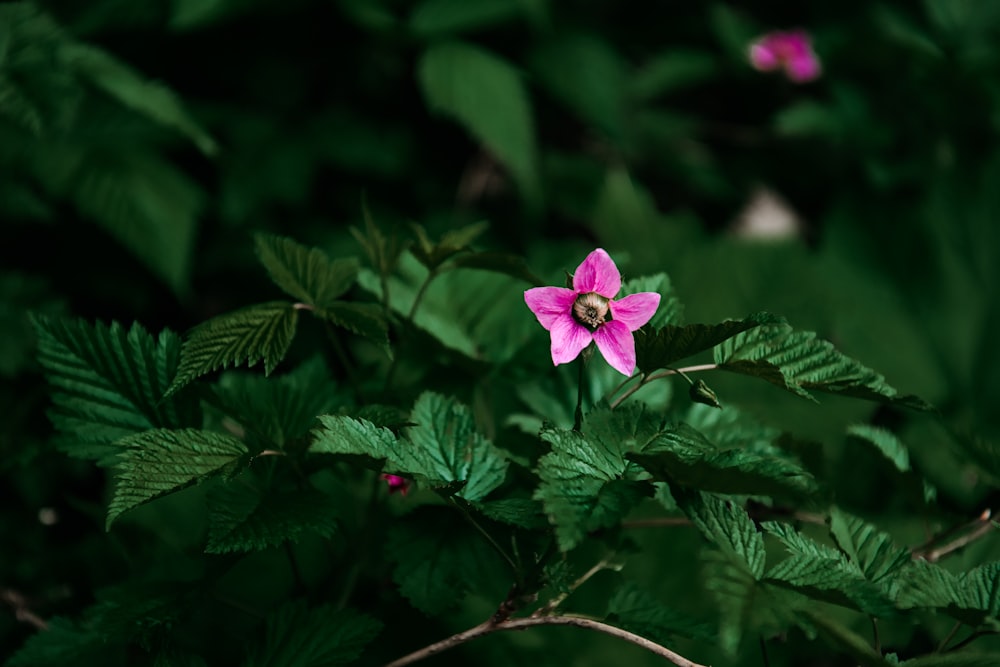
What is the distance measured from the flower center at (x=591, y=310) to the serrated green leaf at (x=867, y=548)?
292 millimetres

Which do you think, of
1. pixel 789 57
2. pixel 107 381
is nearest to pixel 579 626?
pixel 107 381

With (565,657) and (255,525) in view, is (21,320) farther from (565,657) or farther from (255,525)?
(565,657)

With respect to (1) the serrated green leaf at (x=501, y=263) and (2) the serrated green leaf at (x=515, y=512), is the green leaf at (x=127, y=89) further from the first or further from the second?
(2) the serrated green leaf at (x=515, y=512)

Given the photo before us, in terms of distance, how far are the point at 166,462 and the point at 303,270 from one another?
24 centimetres

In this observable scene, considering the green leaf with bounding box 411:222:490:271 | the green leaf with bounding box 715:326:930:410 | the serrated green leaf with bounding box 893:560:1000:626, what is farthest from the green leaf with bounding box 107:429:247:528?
the serrated green leaf with bounding box 893:560:1000:626

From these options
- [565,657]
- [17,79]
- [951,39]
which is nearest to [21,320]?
[17,79]

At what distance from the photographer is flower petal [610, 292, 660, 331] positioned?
0.75m

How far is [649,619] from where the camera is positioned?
78 cm

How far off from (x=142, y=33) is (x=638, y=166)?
138 cm

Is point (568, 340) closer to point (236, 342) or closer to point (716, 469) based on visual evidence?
point (716, 469)

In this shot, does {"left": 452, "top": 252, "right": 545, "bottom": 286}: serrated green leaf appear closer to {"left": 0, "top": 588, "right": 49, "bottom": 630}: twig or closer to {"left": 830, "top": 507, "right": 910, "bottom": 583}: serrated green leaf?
{"left": 830, "top": 507, "right": 910, "bottom": 583}: serrated green leaf

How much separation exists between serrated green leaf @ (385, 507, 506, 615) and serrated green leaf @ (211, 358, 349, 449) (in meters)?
0.15

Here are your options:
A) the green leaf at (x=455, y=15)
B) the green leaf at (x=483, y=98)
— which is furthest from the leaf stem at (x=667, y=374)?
the green leaf at (x=455, y=15)

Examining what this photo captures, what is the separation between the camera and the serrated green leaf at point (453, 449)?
0.76m
